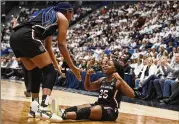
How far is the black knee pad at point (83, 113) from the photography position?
13.1 feet

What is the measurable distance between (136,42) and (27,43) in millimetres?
10514

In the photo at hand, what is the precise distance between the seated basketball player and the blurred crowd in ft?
4.63

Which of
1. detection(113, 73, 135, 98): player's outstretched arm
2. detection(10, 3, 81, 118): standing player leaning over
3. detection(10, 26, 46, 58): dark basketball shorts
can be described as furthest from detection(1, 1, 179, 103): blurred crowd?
detection(10, 26, 46, 58): dark basketball shorts

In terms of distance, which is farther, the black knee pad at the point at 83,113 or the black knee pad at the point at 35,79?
the black knee pad at the point at 35,79

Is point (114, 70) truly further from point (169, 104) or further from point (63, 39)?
point (169, 104)

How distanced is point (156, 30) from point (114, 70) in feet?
32.5

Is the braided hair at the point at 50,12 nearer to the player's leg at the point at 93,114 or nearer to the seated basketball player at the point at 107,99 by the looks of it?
the seated basketball player at the point at 107,99

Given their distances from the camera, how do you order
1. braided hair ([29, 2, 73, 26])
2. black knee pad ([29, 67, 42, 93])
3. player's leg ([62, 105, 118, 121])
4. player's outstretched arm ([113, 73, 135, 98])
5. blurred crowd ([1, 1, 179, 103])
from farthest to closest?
blurred crowd ([1, 1, 179, 103])
black knee pad ([29, 67, 42, 93])
player's outstretched arm ([113, 73, 135, 98])
player's leg ([62, 105, 118, 121])
braided hair ([29, 2, 73, 26])

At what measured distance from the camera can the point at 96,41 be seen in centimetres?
1666

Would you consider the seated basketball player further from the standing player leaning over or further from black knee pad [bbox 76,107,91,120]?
the standing player leaning over

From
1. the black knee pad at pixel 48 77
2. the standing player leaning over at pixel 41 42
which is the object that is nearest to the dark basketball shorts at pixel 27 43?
the standing player leaning over at pixel 41 42

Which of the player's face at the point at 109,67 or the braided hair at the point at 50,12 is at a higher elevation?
the braided hair at the point at 50,12

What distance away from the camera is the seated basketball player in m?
4.02

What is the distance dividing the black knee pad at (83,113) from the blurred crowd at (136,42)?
71.6 inches
